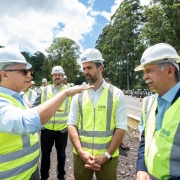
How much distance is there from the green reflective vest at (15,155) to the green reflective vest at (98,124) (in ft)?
2.95

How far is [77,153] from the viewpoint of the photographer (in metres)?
2.68

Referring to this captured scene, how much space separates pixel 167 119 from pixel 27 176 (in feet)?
4.69

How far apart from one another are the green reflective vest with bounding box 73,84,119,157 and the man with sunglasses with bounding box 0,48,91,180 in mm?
788

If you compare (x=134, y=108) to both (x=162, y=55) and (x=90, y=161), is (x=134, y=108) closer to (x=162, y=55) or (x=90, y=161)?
(x=90, y=161)

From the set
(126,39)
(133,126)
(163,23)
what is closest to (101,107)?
(133,126)

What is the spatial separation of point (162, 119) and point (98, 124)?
3.34ft

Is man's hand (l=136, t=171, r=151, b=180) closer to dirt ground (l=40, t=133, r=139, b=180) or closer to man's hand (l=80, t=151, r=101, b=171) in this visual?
man's hand (l=80, t=151, r=101, b=171)

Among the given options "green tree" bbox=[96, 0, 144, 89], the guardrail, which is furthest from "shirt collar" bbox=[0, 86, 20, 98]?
"green tree" bbox=[96, 0, 144, 89]

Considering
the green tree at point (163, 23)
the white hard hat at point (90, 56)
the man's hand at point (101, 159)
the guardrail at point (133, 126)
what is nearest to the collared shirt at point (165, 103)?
the man's hand at point (101, 159)

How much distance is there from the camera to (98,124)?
2600 millimetres

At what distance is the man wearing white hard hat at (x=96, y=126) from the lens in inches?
102

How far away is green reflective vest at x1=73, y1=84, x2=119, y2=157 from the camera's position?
2.60 m

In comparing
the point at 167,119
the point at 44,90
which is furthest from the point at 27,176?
the point at 44,90

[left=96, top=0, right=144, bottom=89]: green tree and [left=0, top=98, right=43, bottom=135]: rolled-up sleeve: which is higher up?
[left=96, top=0, right=144, bottom=89]: green tree
